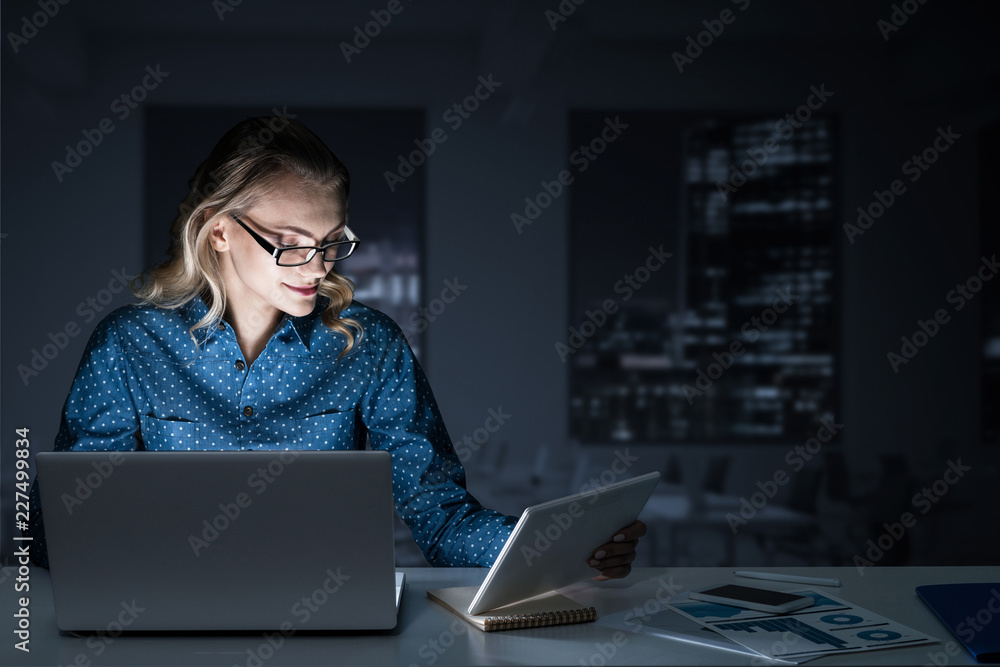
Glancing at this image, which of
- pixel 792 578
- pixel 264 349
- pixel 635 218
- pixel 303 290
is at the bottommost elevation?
pixel 792 578

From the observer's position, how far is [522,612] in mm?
1130

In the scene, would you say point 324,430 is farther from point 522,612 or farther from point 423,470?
point 522,612

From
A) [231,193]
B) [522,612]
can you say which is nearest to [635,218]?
[231,193]

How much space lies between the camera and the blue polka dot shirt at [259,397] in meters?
1.63

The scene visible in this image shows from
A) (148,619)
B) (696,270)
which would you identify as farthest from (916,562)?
(148,619)

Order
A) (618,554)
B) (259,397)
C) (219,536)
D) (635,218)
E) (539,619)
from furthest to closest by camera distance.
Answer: (635,218) < (259,397) < (618,554) < (539,619) < (219,536)

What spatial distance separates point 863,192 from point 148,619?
456cm

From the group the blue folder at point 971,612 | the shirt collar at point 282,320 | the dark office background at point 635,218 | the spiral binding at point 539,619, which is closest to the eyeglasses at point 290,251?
the shirt collar at point 282,320

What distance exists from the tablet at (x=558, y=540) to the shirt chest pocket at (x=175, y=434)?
31.7 inches

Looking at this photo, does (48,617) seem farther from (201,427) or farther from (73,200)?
(73,200)

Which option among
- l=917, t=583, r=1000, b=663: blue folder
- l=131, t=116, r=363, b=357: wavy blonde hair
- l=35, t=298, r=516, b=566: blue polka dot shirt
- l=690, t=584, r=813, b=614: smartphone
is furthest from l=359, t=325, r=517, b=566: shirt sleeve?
l=917, t=583, r=1000, b=663: blue folder

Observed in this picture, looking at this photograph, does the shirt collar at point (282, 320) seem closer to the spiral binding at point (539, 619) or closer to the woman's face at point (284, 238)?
the woman's face at point (284, 238)

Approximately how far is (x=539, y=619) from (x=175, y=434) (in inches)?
35.6

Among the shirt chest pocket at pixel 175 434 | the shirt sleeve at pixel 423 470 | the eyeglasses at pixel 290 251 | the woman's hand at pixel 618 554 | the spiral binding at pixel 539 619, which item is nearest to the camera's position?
the spiral binding at pixel 539 619
